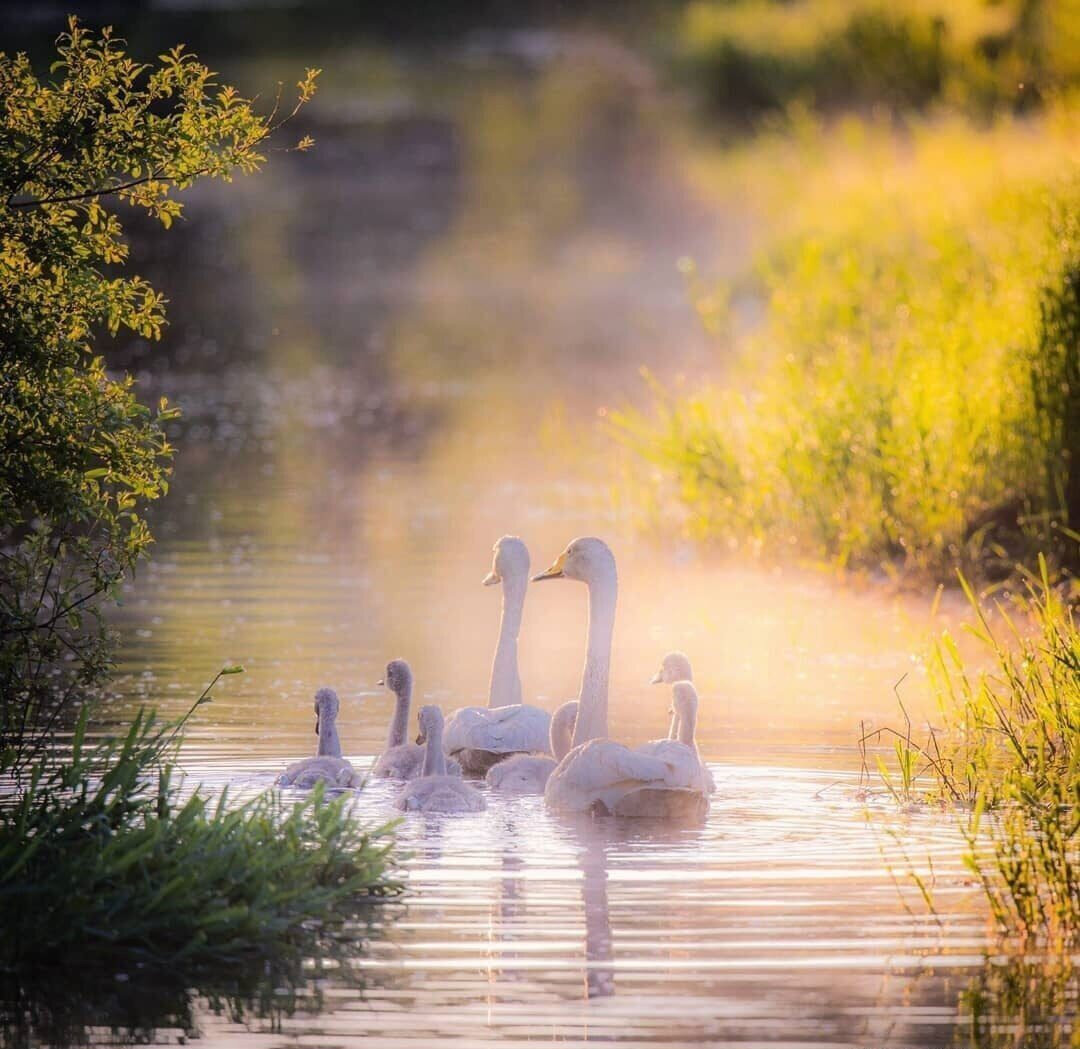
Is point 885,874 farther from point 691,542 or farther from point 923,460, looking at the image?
point 691,542

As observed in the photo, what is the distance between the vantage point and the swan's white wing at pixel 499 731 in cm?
1113

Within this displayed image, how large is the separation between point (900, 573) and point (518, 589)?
4182 millimetres

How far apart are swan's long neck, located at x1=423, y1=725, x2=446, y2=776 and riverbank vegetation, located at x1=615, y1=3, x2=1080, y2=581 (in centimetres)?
439

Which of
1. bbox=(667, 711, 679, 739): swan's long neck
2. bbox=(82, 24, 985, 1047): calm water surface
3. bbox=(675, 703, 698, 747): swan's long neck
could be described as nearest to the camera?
bbox=(82, 24, 985, 1047): calm water surface

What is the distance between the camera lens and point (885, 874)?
8.73 metres

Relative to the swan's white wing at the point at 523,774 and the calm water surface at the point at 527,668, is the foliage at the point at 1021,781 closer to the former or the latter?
the calm water surface at the point at 527,668

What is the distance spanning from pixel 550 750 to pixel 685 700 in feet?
3.50


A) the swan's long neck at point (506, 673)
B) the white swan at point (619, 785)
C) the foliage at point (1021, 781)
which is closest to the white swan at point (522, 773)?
the white swan at point (619, 785)

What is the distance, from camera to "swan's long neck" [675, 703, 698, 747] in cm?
1032

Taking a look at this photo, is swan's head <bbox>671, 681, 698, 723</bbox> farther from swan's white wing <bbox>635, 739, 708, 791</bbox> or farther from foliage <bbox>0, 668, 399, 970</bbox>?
foliage <bbox>0, 668, 399, 970</bbox>

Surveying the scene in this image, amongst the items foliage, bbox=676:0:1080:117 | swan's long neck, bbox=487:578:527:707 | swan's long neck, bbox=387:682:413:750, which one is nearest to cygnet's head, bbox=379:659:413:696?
swan's long neck, bbox=387:682:413:750

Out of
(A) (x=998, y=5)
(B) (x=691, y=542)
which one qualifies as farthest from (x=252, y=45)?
(B) (x=691, y=542)

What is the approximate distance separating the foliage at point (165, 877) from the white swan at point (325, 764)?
61.6 inches

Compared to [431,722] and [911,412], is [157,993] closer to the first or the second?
[431,722]
